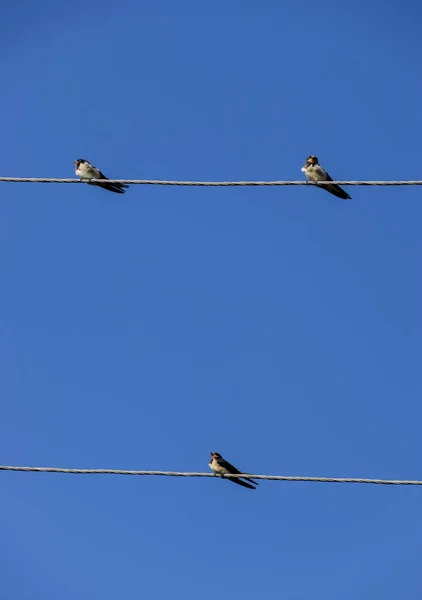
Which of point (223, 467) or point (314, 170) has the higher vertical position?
point (314, 170)

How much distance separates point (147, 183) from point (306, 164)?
5.66 m

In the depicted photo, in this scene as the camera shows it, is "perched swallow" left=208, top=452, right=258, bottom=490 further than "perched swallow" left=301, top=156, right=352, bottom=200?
No

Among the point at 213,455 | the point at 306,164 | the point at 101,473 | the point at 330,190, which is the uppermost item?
the point at 306,164

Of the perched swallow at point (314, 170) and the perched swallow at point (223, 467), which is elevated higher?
the perched swallow at point (314, 170)

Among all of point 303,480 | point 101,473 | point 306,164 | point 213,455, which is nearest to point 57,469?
point 101,473

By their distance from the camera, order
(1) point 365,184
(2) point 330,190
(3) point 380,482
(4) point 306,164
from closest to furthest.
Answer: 1. (3) point 380,482
2. (1) point 365,184
3. (2) point 330,190
4. (4) point 306,164

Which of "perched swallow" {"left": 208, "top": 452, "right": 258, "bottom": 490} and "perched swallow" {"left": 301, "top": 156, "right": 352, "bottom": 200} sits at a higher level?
"perched swallow" {"left": 301, "top": 156, "right": 352, "bottom": 200}

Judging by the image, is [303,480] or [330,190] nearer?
[303,480]

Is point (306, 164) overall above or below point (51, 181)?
above

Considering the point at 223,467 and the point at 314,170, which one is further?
the point at 314,170

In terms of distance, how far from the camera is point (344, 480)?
1060 cm

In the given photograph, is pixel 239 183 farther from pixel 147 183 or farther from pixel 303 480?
pixel 303 480

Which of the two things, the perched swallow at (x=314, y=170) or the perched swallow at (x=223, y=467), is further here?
the perched swallow at (x=314, y=170)

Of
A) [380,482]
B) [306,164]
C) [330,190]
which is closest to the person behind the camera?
[380,482]
